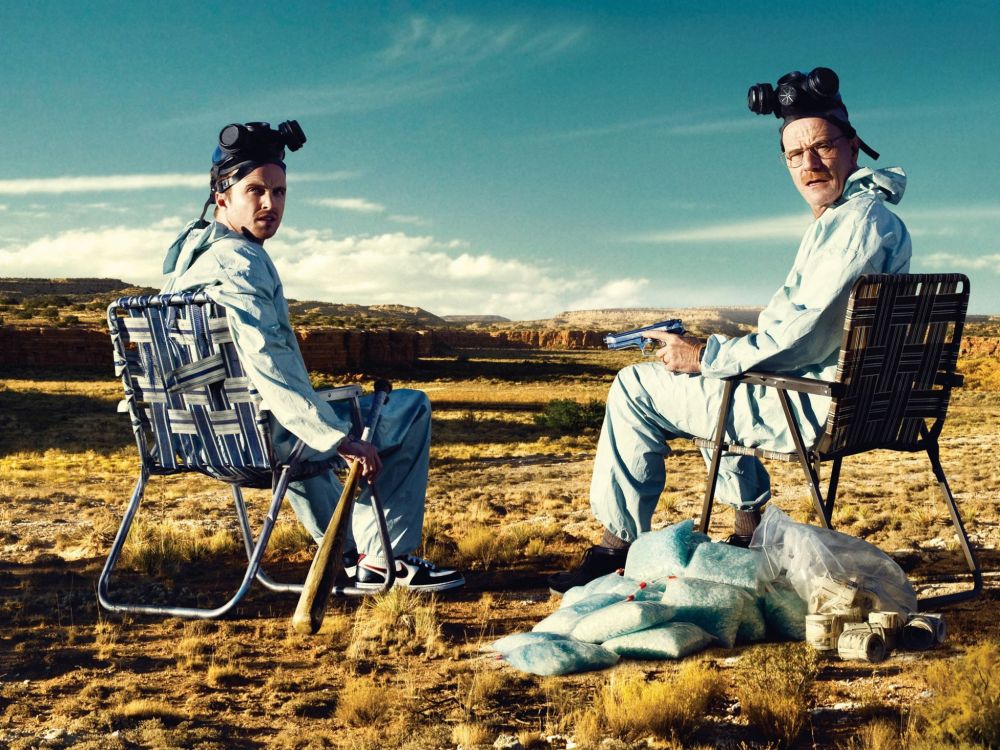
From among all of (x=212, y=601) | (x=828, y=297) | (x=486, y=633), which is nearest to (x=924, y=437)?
(x=828, y=297)

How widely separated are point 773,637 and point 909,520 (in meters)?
3.03

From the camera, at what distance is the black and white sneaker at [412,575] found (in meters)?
4.23

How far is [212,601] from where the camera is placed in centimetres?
457

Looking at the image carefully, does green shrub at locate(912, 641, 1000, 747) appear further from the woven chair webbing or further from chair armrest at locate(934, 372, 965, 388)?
chair armrest at locate(934, 372, 965, 388)

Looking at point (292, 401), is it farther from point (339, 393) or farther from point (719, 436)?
point (719, 436)

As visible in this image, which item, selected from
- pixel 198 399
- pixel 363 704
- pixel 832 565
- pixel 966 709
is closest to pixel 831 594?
pixel 832 565

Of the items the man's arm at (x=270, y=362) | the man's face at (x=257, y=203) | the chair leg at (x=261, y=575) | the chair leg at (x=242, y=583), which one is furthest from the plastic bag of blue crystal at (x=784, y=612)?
the man's face at (x=257, y=203)

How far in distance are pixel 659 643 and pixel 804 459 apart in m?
0.94

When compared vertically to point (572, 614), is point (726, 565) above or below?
above

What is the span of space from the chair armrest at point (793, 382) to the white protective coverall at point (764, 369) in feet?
0.14

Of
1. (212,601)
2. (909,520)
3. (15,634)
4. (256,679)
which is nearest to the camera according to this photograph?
(256,679)

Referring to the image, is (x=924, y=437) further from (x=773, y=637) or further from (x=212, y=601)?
(x=212, y=601)

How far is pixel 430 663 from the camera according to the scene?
3.44 m

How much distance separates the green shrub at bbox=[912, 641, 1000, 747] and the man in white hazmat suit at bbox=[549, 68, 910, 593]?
1.14 m
